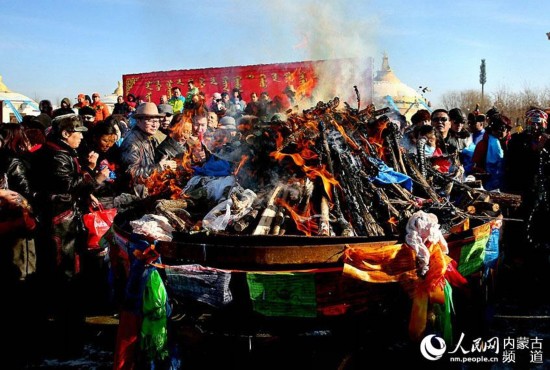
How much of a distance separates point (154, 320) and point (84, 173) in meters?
2.63

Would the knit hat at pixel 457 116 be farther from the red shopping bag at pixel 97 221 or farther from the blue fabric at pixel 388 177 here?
the red shopping bag at pixel 97 221

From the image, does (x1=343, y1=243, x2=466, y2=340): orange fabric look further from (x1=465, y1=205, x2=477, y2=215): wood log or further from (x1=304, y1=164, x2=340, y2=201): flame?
(x1=465, y1=205, x2=477, y2=215): wood log

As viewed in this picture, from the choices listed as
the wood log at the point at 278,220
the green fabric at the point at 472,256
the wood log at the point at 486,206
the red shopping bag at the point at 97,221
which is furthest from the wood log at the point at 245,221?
the red shopping bag at the point at 97,221

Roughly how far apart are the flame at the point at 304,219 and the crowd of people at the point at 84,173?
1041 millimetres

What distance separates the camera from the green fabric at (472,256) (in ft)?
12.5

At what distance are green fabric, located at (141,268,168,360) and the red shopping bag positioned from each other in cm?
269

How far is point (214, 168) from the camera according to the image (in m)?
4.90

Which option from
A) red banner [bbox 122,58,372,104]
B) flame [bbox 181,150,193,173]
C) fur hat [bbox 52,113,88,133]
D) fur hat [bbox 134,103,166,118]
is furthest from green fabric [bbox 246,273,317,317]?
red banner [bbox 122,58,372,104]

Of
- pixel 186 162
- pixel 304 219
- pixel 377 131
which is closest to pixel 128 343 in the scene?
pixel 304 219

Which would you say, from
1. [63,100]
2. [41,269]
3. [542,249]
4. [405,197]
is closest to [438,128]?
[542,249]

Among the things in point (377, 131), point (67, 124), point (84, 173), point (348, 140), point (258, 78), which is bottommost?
point (84, 173)

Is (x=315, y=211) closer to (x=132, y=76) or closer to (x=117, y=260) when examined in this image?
(x=117, y=260)

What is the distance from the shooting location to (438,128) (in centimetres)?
792

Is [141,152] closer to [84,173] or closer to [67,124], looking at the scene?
[84,173]
